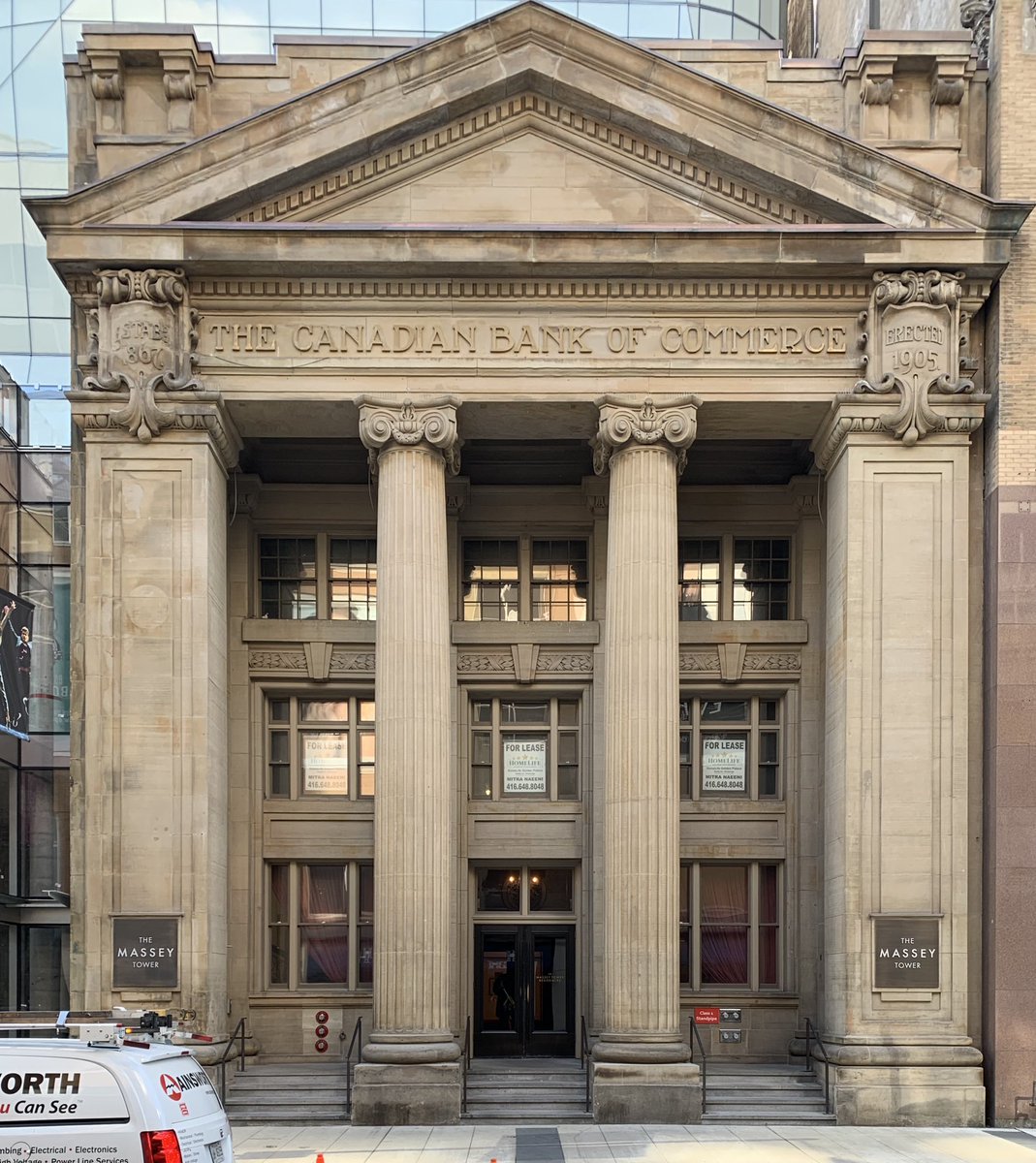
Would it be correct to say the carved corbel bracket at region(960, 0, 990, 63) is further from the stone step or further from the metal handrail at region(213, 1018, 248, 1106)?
the metal handrail at region(213, 1018, 248, 1106)

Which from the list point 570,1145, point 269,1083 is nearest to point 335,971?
point 269,1083

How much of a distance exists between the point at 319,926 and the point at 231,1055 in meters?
3.26

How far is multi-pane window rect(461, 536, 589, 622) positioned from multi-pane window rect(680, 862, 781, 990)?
5.15m

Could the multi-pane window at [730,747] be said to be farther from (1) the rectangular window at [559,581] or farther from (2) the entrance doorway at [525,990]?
(2) the entrance doorway at [525,990]

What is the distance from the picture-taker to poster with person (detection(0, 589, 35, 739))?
25062 mm

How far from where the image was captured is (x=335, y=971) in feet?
85.5

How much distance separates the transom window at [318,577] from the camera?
26953 millimetres

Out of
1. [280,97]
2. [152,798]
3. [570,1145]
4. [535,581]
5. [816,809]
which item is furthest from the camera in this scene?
[535,581]

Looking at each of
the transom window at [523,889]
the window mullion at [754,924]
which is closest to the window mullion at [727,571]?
the window mullion at [754,924]

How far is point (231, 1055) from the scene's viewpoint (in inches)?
920

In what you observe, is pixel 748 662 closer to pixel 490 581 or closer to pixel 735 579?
pixel 735 579

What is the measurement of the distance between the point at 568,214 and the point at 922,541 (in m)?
7.26

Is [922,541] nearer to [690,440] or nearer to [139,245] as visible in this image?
[690,440]

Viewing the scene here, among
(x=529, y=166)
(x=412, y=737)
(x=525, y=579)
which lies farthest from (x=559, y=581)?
(x=529, y=166)
